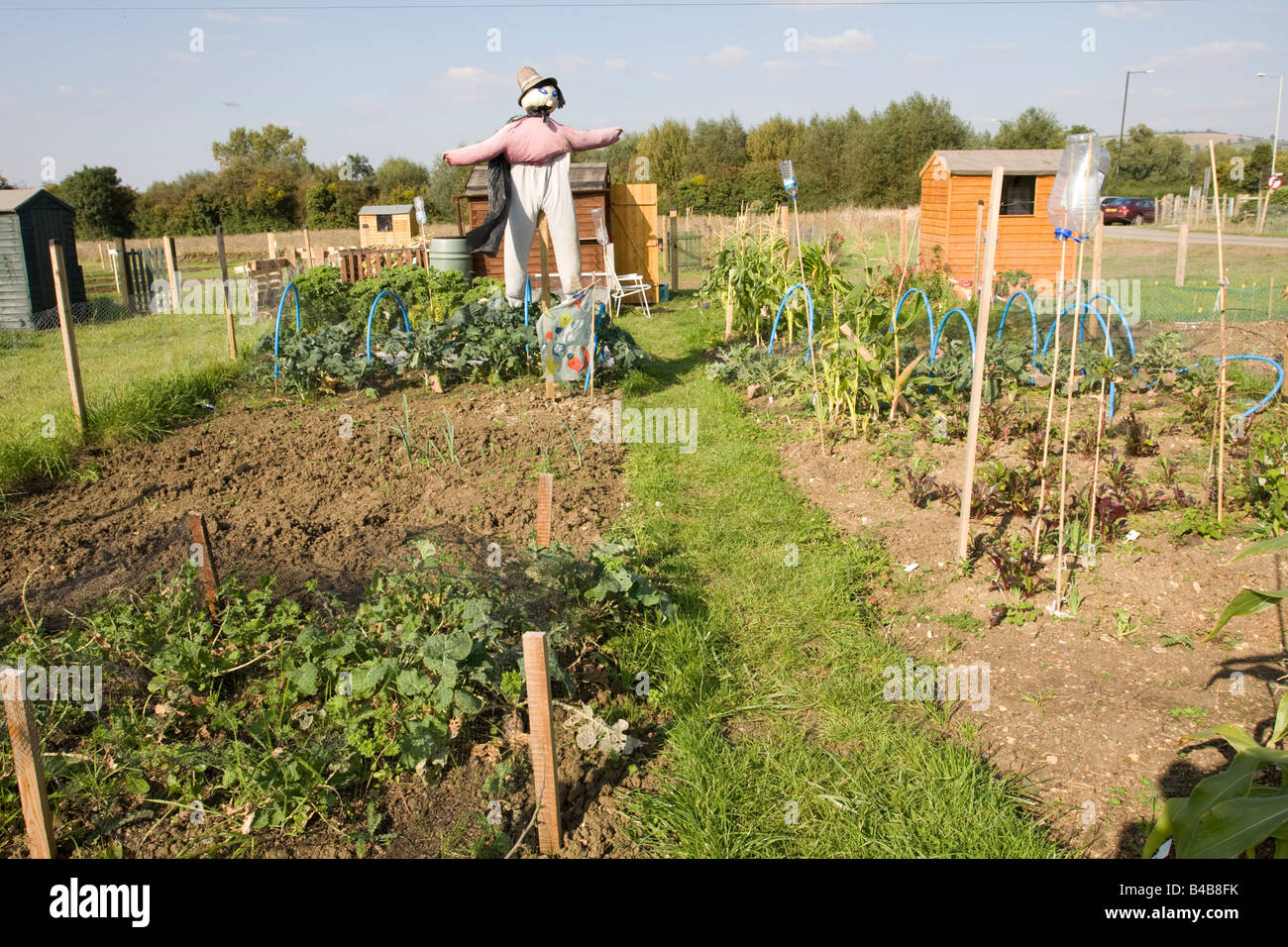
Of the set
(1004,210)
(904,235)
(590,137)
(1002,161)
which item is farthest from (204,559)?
(1004,210)

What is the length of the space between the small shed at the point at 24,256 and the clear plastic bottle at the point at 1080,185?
15063 mm

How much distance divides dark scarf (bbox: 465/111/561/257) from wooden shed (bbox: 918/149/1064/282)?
1009 centimetres

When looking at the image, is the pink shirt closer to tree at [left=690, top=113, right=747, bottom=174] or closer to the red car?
the red car

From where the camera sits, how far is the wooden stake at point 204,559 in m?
3.31

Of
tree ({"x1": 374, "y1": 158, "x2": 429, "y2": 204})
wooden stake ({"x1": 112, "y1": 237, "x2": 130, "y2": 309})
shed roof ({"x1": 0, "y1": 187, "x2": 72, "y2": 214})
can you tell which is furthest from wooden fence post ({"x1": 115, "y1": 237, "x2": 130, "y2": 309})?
tree ({"x1": 374, "y1": 158, "x2": 429, "y2": 204})

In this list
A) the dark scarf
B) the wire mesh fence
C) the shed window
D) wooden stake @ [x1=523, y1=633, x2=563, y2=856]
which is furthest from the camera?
the shed window

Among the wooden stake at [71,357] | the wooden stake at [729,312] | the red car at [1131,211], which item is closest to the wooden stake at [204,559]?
the wooden stake at [71,357]

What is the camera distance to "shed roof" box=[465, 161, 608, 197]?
13750 millimetres

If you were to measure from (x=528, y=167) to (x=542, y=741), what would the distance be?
6.02 metres

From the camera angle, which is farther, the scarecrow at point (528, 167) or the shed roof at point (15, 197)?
the shed roof at point (15, 197)

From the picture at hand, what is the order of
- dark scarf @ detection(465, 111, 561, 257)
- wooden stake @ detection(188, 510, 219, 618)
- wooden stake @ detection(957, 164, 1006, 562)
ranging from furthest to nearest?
dark scarf @ detection(465, 111, 561, 257) → wooden stake @ detection(957, 164, 1006, 562) → wooden stake @ detection(188, 510, 219, 618)

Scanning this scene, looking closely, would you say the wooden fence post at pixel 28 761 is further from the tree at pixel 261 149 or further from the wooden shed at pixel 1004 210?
the tree at pixel 261 149

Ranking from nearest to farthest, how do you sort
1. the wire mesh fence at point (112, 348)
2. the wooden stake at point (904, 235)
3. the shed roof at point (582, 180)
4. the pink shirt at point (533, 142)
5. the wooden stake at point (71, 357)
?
the wooden stake at point (71, 357) → the wire mesh fence at point (112, 348) → the pink shirt at point (533, 142) → the wooden stake at point (904, 235) → the shed roof at point (582, 180)

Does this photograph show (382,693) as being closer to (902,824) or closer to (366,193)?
(902,824)
